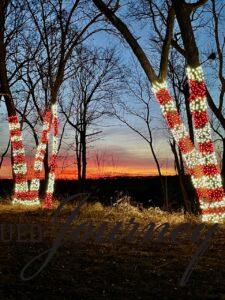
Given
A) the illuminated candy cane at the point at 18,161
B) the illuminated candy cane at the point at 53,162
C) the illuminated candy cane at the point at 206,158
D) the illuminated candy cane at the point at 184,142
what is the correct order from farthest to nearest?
the illuminated candy cane at the point at 18,161
the illuminated candy cane at the point at 53,162
the illuminated candy cane at the point at 184,142
the illuminated candy cane at the point at 206,158

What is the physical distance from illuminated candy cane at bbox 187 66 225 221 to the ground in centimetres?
94

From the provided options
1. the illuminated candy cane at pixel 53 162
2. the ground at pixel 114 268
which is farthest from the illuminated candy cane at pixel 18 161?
the ground at pixel 114 268

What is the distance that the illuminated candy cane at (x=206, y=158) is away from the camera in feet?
36.1

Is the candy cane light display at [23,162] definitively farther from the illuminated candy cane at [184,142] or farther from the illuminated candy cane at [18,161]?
the illuminated candy cane at [184,142]

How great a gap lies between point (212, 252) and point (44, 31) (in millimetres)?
12471

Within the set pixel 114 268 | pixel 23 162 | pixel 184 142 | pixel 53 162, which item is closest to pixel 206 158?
pixel 184 142

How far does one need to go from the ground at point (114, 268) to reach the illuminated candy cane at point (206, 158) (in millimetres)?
943

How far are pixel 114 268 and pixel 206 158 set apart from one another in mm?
4953

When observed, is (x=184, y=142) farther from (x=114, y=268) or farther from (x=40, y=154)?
(x=40, y=154)

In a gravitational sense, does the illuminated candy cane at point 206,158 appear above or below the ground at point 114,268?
above

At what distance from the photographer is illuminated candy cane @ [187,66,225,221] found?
11000mm

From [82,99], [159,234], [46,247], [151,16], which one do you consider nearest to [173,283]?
[46,247]

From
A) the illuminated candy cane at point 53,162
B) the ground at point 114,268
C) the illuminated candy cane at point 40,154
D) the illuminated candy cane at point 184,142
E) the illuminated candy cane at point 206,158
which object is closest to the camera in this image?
the ground at point 114,268

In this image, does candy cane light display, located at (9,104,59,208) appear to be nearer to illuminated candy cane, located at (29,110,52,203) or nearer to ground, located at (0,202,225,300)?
illuminated candy cane, located at (29,110,52,203)
